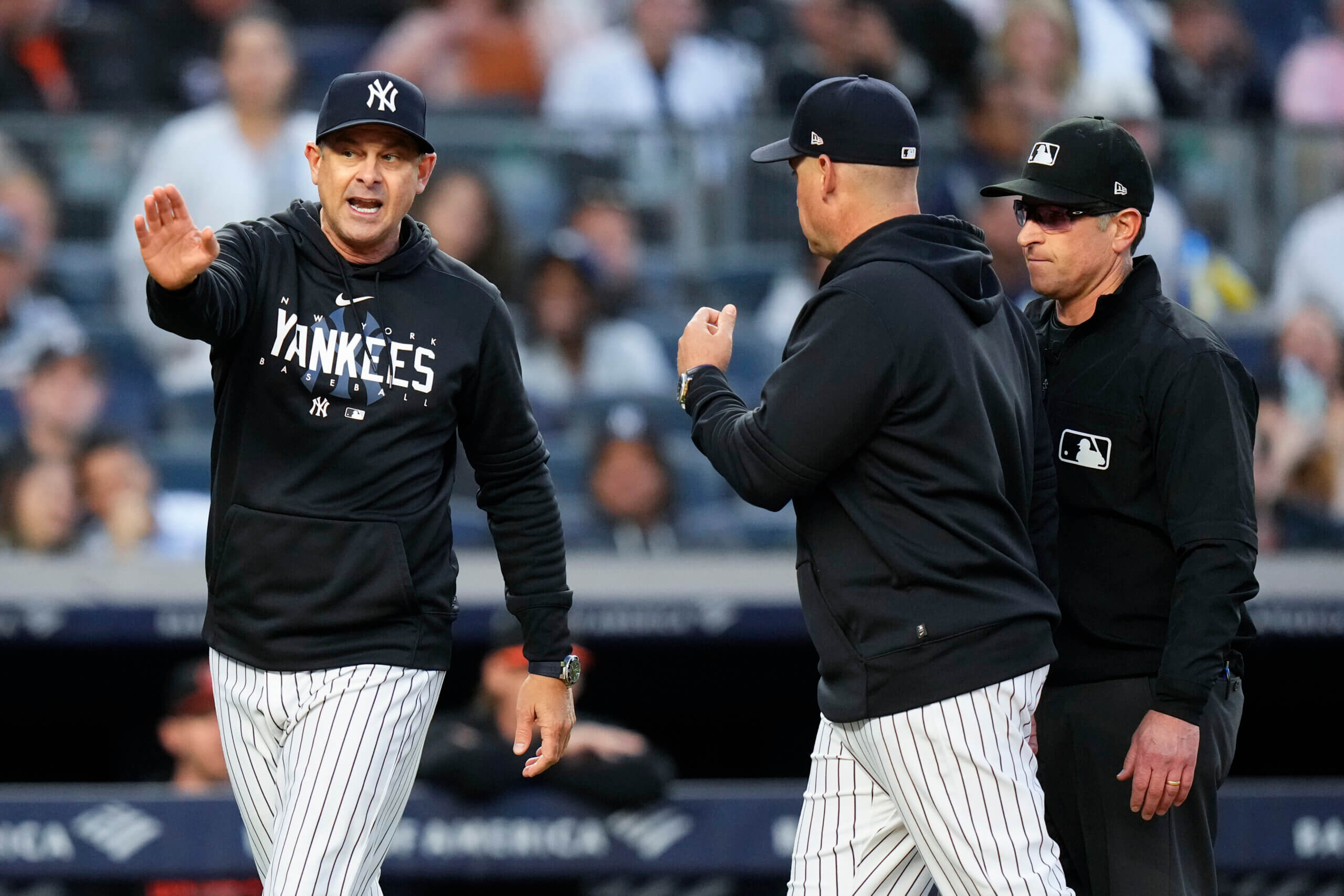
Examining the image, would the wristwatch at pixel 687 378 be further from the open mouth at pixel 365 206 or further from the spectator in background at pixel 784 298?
the spectator in background at pixel 784 298

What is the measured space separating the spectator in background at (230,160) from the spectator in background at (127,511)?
19.2 inches

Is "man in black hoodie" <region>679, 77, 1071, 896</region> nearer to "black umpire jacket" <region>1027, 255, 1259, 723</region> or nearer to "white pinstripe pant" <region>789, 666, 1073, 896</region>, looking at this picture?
"white pinstripe pant" <region>789, 666, 1073, 896</region>

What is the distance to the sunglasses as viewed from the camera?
292 centimetres

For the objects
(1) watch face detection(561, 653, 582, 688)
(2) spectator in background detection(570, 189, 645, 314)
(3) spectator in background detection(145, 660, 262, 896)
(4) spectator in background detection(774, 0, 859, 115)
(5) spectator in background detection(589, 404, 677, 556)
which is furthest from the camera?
(4) spectator in background detection(774, 0, 859, 115)

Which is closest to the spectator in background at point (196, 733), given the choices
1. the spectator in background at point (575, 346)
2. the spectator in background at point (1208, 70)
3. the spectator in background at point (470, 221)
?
the spectator in background at point (575, 346)

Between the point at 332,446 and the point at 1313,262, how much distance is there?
4.61 meters

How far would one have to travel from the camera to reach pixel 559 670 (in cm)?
299

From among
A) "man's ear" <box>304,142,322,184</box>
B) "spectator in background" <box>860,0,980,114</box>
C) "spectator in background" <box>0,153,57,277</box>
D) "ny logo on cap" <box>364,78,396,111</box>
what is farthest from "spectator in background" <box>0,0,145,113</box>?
"ny logo on cap" <box>364,78,396,111</box>

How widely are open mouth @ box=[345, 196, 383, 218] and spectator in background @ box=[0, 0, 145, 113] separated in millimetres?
4086

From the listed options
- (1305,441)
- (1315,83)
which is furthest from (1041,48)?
(1305,441)

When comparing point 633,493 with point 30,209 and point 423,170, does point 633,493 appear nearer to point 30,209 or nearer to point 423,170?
point 30,209

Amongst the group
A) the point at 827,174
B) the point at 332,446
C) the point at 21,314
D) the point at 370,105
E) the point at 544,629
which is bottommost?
the point at 544,629

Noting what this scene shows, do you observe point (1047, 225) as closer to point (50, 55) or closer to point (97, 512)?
point (97, 512)

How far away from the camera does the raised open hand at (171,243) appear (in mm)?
2461
